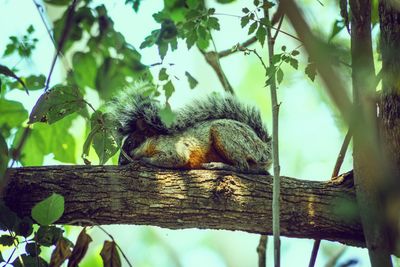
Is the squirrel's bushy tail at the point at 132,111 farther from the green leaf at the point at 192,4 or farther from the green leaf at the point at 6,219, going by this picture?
the green leaf at the point at 6,219

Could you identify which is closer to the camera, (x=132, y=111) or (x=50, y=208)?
(x=50, y=208)

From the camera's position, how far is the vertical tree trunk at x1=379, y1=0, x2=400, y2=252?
109 inches

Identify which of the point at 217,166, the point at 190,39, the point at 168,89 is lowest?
the point at 217,166

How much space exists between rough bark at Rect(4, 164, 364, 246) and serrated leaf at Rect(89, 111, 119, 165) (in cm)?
13

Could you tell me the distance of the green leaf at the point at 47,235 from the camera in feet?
9.63

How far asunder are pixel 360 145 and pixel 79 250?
1641 mm

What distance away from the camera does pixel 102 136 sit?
3.75m

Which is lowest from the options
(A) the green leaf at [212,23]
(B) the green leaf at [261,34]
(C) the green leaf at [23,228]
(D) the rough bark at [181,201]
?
(C) the green leaf at [23,228]

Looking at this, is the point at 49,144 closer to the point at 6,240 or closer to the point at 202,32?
the point at 6,240

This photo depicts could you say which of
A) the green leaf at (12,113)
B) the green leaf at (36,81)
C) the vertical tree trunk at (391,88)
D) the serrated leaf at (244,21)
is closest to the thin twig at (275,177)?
the serrated leaf at (244,21)

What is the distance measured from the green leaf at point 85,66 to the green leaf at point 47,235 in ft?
3.07

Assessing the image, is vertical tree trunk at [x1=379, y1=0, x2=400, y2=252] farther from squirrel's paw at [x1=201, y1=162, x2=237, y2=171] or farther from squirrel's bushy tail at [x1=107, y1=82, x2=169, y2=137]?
squirrel's bushy tail at [x1=107, y1=82, x2=169, y2=137]

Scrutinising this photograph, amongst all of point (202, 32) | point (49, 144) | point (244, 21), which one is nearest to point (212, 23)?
point (202, 32)

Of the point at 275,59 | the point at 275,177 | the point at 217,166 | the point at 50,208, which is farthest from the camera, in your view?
the point at 217,166
